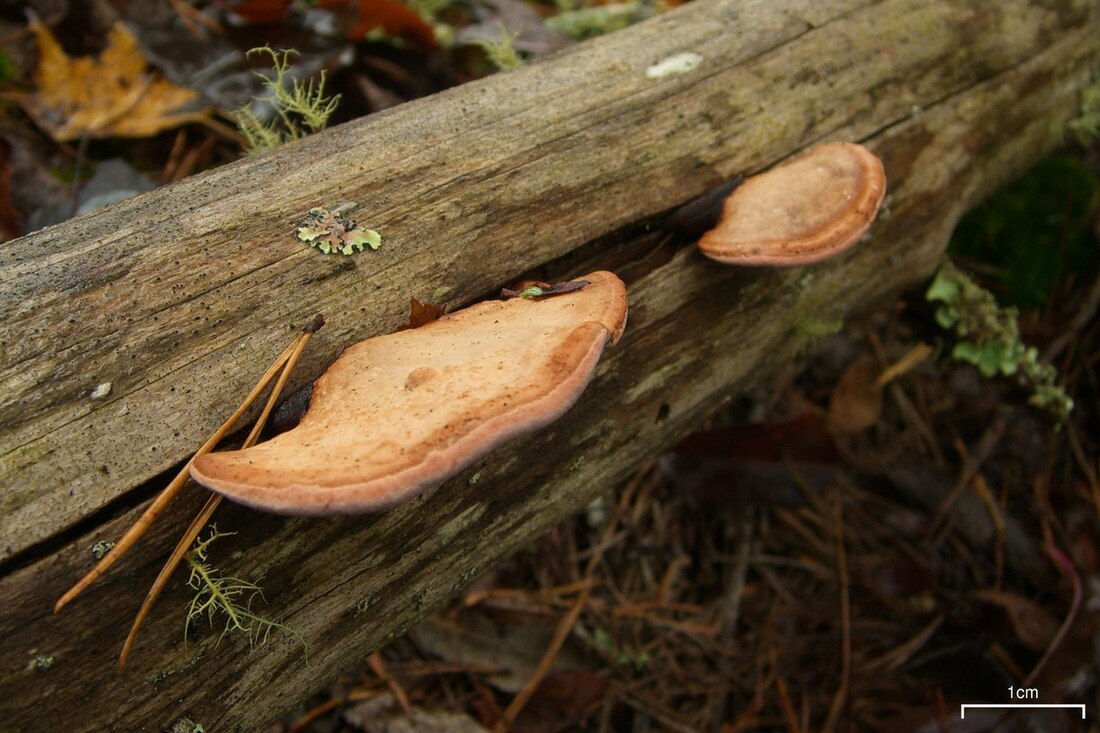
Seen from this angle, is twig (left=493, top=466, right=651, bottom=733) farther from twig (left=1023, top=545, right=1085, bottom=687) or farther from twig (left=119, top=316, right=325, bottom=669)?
twig (left=1023, top=545, right=1085, bottom=687)

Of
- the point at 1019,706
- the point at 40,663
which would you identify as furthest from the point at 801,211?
the point at 1019,706

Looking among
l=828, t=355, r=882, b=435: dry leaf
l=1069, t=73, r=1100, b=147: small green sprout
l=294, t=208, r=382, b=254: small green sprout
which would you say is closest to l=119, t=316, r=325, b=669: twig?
l=294, t=208, r=382, b=254: small green sprout

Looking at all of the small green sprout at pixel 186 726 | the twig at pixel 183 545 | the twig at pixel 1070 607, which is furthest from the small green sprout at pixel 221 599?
the twig at pixel 1070 607

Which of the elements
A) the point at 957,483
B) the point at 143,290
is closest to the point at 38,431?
the point at 143,290

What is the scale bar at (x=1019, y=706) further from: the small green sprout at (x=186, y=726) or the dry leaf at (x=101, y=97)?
the dry leaf at (x=101, y=97)

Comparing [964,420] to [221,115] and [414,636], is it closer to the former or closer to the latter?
[414,636]

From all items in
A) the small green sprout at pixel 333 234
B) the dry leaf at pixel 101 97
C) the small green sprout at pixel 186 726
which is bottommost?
the small green sprout at pixel 186 726

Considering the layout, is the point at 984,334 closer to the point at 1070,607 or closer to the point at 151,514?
the point at 1070,607
